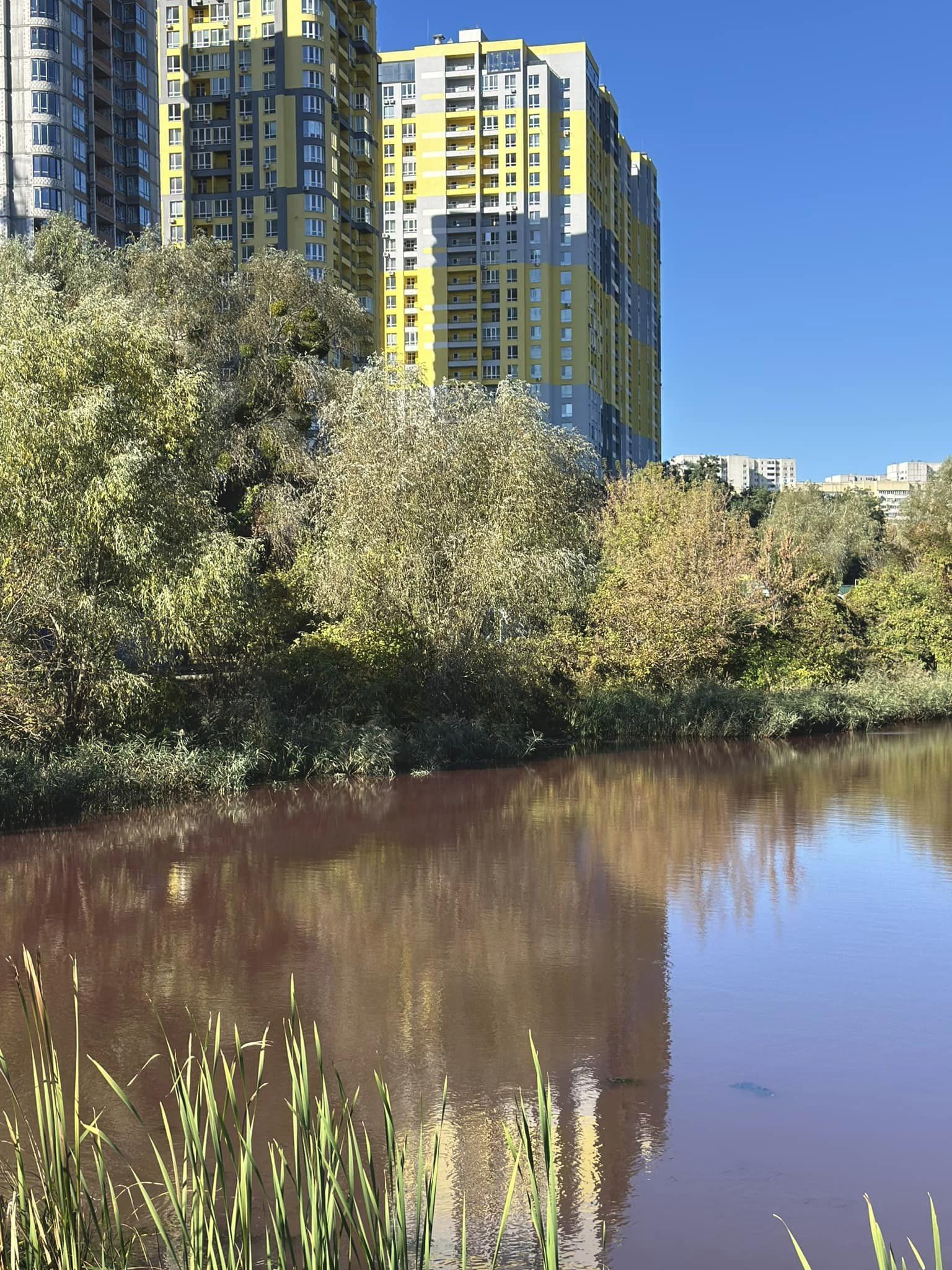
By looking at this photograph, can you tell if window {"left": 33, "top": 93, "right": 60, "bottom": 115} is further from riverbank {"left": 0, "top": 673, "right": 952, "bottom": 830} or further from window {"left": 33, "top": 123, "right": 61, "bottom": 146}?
riverbank {"left": 0, "top": 673, "right": 952, "bottom": 830}

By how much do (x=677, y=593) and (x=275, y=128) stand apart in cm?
6281

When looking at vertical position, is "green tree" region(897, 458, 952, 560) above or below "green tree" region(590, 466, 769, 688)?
above

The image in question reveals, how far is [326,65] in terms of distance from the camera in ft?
261

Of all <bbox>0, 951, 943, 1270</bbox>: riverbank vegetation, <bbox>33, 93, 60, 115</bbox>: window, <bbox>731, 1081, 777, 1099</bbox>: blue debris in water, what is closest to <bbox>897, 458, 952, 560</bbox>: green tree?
<bbox>731, 1081, 777, 1099</bbox>: blue debris in water

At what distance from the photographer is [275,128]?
8069 cm

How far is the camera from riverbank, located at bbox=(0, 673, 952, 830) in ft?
56.1

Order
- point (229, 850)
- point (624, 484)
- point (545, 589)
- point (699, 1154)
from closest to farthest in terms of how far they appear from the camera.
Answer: point (699, 1154), point (229, 850), point (545, 589), point (624, 484)

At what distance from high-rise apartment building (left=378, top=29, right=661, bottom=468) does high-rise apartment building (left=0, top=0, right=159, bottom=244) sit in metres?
30.0

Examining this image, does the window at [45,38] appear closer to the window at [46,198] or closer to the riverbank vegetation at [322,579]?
the window at [46,198]

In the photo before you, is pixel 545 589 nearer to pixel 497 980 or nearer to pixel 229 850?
pixel 229 850

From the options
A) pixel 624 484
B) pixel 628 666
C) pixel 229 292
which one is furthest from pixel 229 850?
pixel 229 292

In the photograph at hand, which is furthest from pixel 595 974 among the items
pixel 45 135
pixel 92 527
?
pixel 45 135

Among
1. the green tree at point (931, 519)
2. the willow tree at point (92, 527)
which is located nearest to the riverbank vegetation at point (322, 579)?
the willow tree at point (92, 527)

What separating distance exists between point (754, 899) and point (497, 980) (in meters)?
3.75
